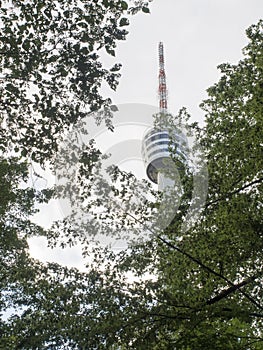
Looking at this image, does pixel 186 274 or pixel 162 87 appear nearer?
pixel 186 274

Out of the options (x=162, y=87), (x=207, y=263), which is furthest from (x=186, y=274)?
(x=162, y=87)

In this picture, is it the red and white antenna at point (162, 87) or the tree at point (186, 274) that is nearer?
the tree at point (186, 274)

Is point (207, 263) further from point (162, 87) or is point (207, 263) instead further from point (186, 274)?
point (162, 87)

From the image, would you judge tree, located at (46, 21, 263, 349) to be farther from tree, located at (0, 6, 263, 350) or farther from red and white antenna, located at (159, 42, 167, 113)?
red and white antenna, located at (159, 42, 167, 113)

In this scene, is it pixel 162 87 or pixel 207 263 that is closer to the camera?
pixel 207 263

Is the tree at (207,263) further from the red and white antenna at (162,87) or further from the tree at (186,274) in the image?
the red and white antenna at (162,87)

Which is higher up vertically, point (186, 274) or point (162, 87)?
point (162, 87)

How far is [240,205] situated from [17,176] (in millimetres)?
10249

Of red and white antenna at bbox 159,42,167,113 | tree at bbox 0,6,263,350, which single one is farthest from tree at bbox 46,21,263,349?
red and white antenna at bbox 159,42,167,113

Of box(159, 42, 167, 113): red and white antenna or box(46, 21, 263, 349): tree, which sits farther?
box(159, 42, 167, 113): red and white antenna

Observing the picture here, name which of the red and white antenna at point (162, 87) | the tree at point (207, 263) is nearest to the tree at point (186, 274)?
the tree at point (207, 263)

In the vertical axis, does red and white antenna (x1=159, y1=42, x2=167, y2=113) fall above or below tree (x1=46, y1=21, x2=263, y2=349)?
above

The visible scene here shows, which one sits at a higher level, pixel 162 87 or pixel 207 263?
pixel 162 87

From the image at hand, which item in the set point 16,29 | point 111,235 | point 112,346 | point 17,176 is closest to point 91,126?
point 16,29
